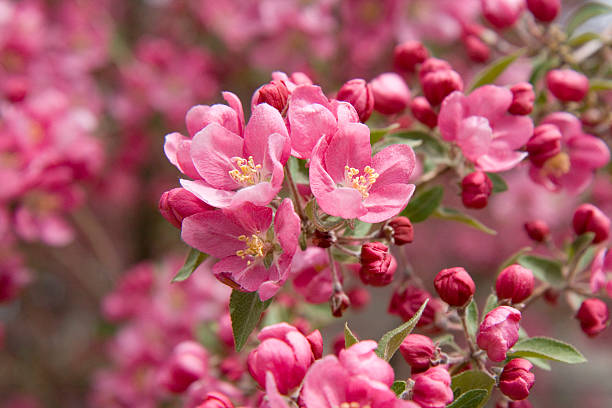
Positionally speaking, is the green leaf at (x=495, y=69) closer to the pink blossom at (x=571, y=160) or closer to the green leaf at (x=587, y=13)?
the pink blossom at (x=571, y=160)

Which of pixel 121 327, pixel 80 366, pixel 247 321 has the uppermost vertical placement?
pixel 247 321

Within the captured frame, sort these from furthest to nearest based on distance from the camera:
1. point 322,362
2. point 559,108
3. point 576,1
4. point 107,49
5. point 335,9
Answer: point 576,1 < point 107,49 < point 335,9 < point 559,108 < point 322,362

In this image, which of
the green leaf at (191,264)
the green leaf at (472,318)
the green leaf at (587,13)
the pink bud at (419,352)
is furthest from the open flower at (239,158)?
the green leaf at (587,13)

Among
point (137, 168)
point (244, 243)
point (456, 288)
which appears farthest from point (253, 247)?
point (137, 168)

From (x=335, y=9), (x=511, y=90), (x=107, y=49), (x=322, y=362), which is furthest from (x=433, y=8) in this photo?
(x=322, y=362)

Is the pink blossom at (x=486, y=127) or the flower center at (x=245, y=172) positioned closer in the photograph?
the flower center at (x=245, y=172)

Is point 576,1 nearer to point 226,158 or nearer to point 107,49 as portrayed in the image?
point 107,49

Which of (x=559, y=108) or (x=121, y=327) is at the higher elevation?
(x=559, y=108)
